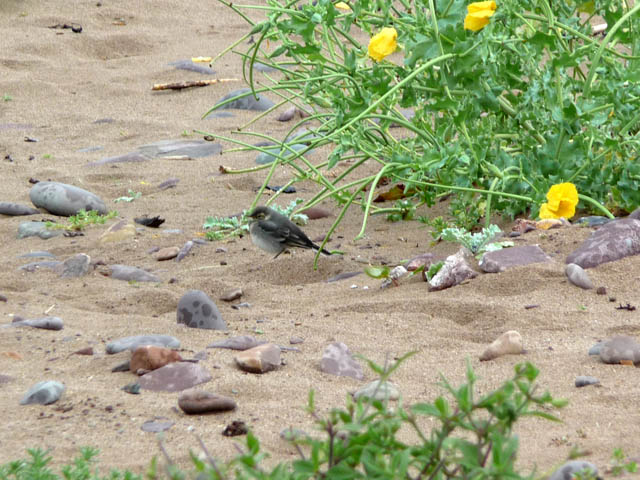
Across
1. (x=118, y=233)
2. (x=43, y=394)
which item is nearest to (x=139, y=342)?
(x=43, y=394)

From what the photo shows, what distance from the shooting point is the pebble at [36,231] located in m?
4.67

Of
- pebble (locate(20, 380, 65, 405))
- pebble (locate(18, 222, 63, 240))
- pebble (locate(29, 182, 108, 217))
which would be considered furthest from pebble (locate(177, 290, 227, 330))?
pebble (locate(29, 182, 108, 217))

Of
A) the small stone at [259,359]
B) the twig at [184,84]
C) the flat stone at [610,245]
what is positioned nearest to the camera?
the small stone at [259,359]

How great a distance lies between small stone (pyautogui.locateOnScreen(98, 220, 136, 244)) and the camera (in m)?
4.54

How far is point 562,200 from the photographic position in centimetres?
340

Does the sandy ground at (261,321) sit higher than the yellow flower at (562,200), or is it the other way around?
the yellow flower at (562,200)

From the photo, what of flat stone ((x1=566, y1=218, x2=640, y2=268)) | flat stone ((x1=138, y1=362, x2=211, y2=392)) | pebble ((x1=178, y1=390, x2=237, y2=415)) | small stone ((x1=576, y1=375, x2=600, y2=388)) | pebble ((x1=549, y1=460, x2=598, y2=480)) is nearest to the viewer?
pebble ((x1=549, y1=460, x2=598, y2=480))

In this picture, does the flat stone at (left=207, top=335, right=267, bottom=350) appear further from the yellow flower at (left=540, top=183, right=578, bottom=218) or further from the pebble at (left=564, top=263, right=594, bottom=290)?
the yellow flower at (left=540, top=183, right=578, bottom=218)

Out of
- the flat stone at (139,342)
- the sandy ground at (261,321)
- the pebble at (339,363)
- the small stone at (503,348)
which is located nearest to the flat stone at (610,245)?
the sandy ground at (261,321)

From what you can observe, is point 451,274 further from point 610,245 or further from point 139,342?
point 139,342

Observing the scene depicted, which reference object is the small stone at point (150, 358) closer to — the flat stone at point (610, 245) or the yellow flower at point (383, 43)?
the yellow flower at point (383, 43)

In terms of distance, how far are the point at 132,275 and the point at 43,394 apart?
1617mm

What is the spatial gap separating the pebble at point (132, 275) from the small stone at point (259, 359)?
4.42 ft

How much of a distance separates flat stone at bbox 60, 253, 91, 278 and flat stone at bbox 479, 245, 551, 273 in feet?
5.73
